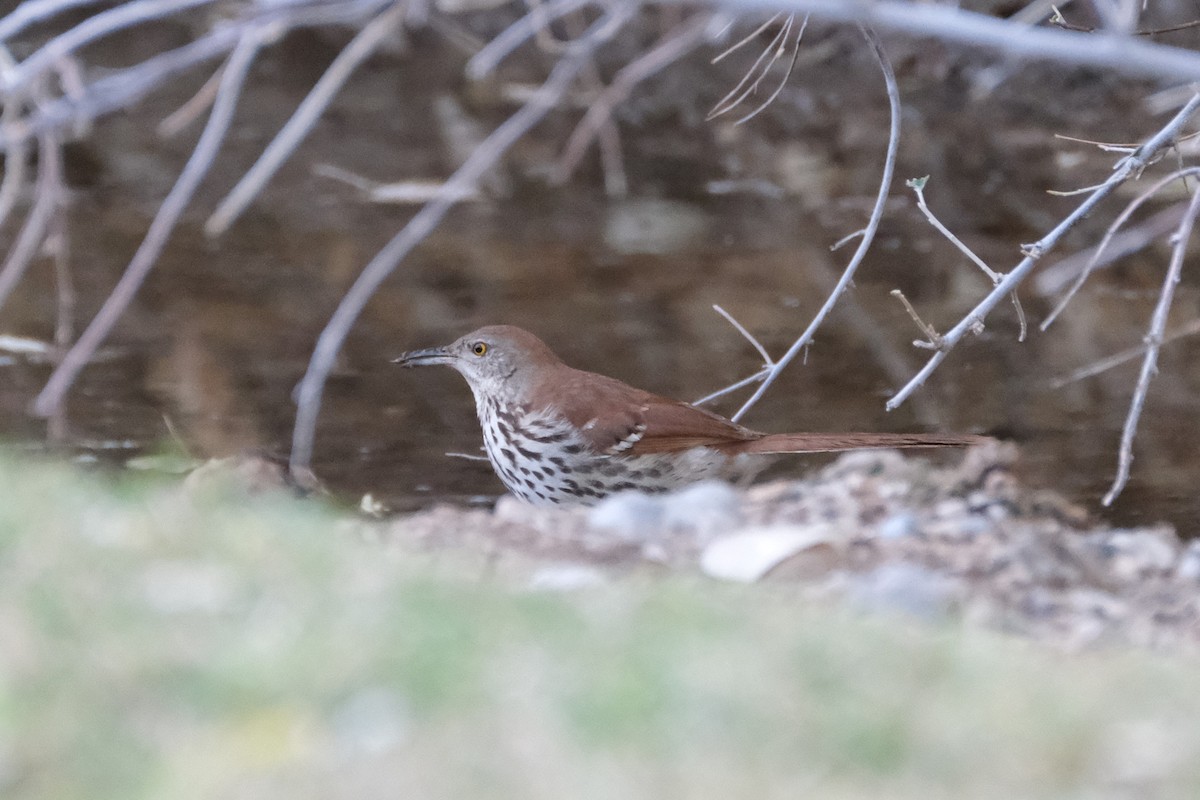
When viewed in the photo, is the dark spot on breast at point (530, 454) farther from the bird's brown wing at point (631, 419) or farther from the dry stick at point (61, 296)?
the dry stick at point (61, 296)

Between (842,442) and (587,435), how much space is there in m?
0.83

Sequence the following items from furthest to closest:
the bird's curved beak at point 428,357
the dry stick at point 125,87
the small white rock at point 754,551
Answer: the bird's curved beak at point 428,357
the small white rock at point 754,551
the dry stick at point 125,87

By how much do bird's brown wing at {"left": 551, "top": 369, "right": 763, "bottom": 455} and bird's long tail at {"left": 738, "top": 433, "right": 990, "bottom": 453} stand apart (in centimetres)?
9

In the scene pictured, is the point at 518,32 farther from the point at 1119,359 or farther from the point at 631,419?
the point at 631,419

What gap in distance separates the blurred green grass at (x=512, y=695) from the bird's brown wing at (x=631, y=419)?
7.01 feet

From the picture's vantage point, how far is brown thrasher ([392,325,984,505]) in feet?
17.3

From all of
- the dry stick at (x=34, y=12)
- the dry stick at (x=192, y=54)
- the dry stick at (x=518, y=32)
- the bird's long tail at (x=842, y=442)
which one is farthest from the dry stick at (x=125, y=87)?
the bird's long tail at (x=842, y=442)

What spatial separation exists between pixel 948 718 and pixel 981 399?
442 cm

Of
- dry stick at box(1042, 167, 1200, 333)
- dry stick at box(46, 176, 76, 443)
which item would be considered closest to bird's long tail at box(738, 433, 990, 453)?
dry stick at box(1042, 167, 1200, 333)

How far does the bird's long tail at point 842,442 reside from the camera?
17.7 feet

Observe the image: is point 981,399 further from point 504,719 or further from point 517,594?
point 504,719

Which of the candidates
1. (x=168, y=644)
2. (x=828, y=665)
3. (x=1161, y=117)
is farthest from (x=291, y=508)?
(x=1161, y=117)

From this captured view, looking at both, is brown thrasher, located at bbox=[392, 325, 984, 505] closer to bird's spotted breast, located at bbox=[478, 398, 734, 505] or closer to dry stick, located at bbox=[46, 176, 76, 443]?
bird's spotted breast, located at bbox=[478, 398, 734, 505]

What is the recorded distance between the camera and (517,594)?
3.08m
